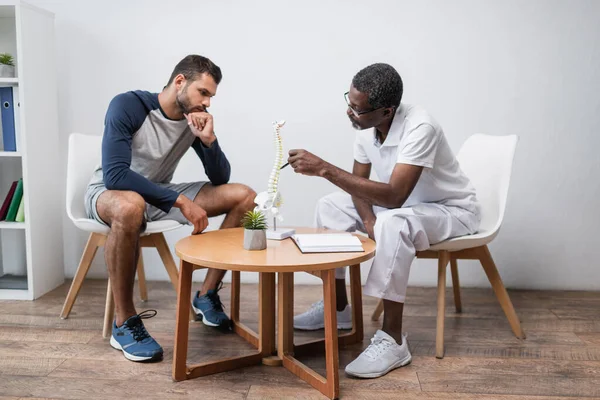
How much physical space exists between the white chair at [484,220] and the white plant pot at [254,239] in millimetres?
672

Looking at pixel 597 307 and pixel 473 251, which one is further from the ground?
pixel 473 251

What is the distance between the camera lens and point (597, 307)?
2.85 metres

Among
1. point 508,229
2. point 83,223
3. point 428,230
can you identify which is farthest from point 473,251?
point 83,223

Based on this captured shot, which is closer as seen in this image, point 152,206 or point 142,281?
point 152,206

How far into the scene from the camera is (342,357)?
2.20m

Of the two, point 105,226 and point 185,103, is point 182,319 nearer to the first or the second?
point 105,226

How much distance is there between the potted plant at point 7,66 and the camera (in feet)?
9.26

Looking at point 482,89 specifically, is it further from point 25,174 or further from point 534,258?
point 25,174

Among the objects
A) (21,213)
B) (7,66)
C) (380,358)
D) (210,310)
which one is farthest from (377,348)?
(7,66)

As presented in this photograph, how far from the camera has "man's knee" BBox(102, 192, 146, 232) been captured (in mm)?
2176

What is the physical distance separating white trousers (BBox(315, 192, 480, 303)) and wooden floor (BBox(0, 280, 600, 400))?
296mm

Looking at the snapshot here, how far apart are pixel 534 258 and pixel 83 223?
7.27 ft

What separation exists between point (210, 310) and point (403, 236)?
89cm

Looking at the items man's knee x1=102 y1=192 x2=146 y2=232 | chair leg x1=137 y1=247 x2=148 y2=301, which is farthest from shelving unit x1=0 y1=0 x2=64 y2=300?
man's knee x1=102 y1=192 x2=146 y2=232
